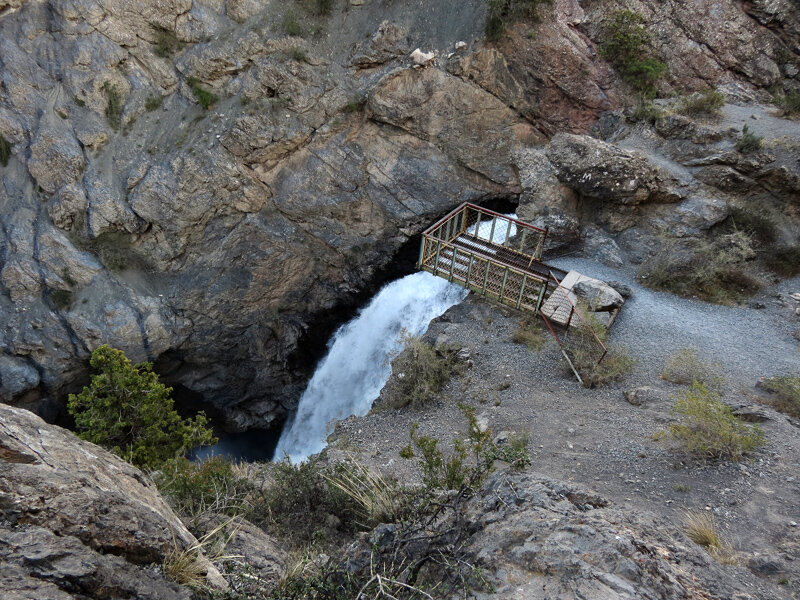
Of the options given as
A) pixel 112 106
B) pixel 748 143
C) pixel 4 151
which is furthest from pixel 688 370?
pixel 4 151

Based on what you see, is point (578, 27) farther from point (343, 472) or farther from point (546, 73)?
point (343, 472)

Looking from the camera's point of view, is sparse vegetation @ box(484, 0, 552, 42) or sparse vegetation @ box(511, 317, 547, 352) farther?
sparse vegetation @ box(484, 0, 552, 42)

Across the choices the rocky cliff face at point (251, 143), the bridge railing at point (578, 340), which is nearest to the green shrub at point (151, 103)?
the rocky cliff face at point (251, 143)

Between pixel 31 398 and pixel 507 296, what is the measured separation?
15.3 meters

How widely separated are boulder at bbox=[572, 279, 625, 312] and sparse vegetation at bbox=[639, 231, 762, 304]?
1733 millimetres

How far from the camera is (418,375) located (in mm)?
11227

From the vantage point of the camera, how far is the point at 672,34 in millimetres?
16969

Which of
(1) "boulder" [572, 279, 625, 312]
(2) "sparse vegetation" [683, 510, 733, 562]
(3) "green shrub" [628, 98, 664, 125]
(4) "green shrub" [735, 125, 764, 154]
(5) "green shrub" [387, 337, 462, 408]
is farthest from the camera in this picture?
Answer: (3) "green shrub" [628, 98, 664, 125]

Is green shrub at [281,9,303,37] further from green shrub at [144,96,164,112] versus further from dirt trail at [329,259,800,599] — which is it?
dirt trail at [329,259,800,599]

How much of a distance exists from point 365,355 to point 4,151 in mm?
13226

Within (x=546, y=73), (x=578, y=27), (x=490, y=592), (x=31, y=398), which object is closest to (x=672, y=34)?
(x=578, y=27)

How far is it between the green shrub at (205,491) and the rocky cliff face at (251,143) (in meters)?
11.5

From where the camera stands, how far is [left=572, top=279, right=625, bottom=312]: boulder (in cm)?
1180

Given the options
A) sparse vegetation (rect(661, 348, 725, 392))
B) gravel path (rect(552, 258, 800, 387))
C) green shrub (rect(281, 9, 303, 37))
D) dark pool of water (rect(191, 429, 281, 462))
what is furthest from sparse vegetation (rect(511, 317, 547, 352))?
green shrub (rect(281, 9, 303, 37))
